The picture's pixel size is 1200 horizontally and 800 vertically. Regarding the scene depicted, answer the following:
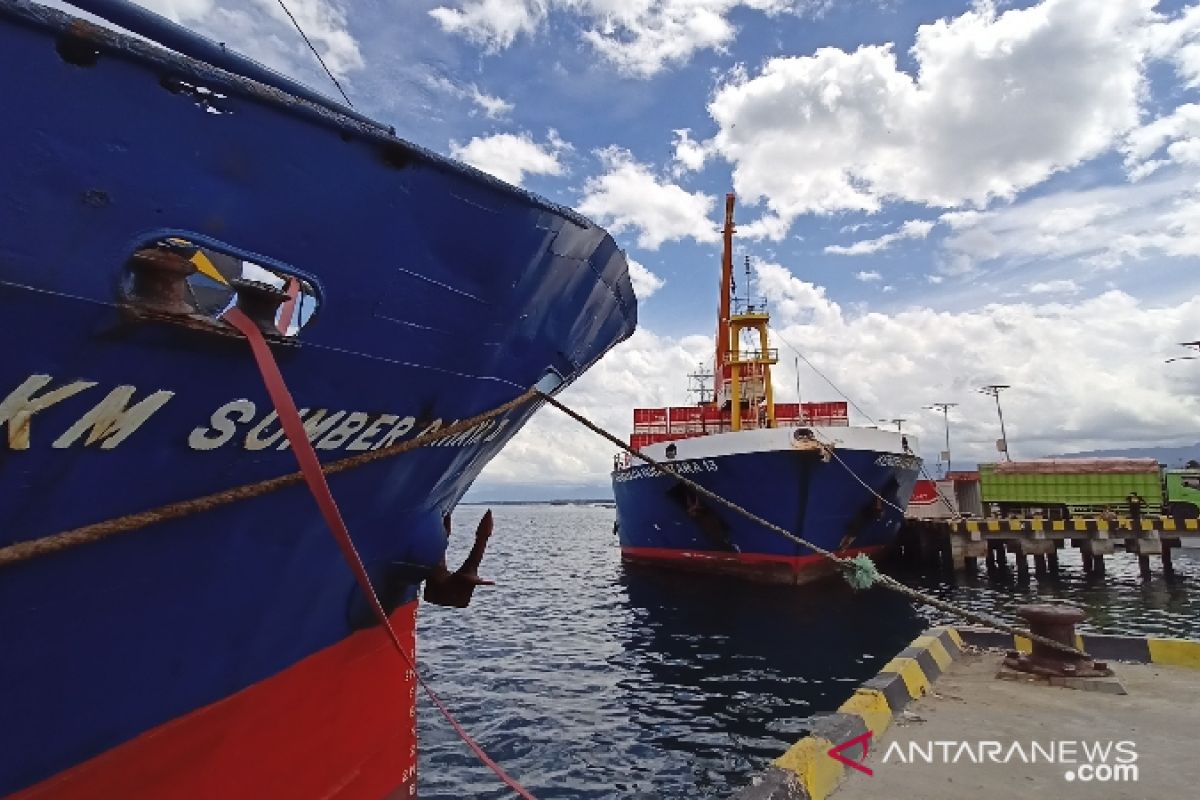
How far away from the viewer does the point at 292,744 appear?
416cm

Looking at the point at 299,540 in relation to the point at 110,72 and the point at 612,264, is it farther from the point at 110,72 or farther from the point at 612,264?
the point at 612,264

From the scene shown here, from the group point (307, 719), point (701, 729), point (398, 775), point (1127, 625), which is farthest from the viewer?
point (1127, 625)

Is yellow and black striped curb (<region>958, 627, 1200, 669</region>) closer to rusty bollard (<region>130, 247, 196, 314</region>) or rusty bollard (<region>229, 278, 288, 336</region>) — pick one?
rusty bollard (<region>229, 278, 288, 336</region>)


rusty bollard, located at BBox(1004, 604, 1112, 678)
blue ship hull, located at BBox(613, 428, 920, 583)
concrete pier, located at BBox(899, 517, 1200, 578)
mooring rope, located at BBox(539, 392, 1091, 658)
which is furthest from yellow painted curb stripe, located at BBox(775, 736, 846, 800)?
concrete pier, located at BBox(899, 517, 1200, 578)

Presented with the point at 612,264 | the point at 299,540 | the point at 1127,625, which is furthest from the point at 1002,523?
the point at 299,540

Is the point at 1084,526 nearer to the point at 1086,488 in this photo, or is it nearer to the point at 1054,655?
the point at 1086,488

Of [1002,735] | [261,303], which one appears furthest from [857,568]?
[261,303]

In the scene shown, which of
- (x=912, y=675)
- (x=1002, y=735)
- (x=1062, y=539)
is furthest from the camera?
(x=1062, y=539)

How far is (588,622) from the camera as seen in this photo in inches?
654

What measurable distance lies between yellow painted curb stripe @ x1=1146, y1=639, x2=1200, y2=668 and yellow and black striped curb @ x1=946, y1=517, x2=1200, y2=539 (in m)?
19.1

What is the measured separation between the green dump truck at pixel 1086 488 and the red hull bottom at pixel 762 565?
49.9 ft

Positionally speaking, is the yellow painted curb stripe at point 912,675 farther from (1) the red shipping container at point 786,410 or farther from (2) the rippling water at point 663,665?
(1) the red shipping container at point 786,410

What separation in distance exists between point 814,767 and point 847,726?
2.27 feet

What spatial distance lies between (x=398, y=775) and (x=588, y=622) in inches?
446
